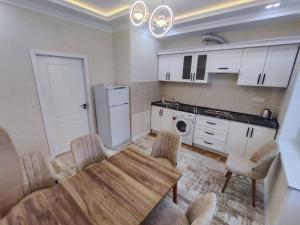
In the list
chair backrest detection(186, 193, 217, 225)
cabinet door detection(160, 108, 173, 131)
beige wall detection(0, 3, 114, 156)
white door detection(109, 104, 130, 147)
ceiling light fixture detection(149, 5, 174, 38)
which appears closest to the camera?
chair backrest detection(186, 193, 217, 225)

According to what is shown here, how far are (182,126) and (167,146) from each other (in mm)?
1588

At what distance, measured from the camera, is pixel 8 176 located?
1304mm

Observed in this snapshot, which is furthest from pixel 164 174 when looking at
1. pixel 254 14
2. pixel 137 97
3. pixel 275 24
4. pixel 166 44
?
pixel 166 44

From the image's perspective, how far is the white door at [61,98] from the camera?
249cm

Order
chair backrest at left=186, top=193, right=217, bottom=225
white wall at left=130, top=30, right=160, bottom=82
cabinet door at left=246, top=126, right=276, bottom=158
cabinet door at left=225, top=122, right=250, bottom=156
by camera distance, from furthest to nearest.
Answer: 1. white wall at left=130, top=30, right=160, bottom=82
2. cabinet door at left=225, top=122, right=250, bottom=156
3. cabinet door at left=246, top=126, right=276, bottom=158
4. chair backrest at left=186, top=193, right=217, bottom=225

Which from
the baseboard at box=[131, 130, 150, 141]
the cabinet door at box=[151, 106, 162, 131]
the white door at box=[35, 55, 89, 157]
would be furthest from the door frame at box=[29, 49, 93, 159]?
the cabinet door at box=[151, 106, 162, 131]

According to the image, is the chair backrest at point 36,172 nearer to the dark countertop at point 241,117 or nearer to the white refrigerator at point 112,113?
the white refrigerator at point 112,113

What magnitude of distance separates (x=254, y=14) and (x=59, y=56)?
343 cm

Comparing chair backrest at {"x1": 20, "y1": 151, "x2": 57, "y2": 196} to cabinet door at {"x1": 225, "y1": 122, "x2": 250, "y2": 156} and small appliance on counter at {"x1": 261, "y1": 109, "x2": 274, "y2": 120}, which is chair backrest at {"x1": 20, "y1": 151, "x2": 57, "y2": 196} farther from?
small appliance on counter at {"x1": 261, "y1": 109, "x2": 274, "y2": 120}

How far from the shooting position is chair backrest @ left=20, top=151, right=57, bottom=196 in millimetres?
1430

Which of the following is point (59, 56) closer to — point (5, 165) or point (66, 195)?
point (5, 165)

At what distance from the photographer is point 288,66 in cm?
234

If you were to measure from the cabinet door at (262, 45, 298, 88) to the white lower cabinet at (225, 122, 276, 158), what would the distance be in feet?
2.76

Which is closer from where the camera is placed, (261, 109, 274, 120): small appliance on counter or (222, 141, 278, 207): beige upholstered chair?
(222, 141, 278, 207): beige upholstered chair
